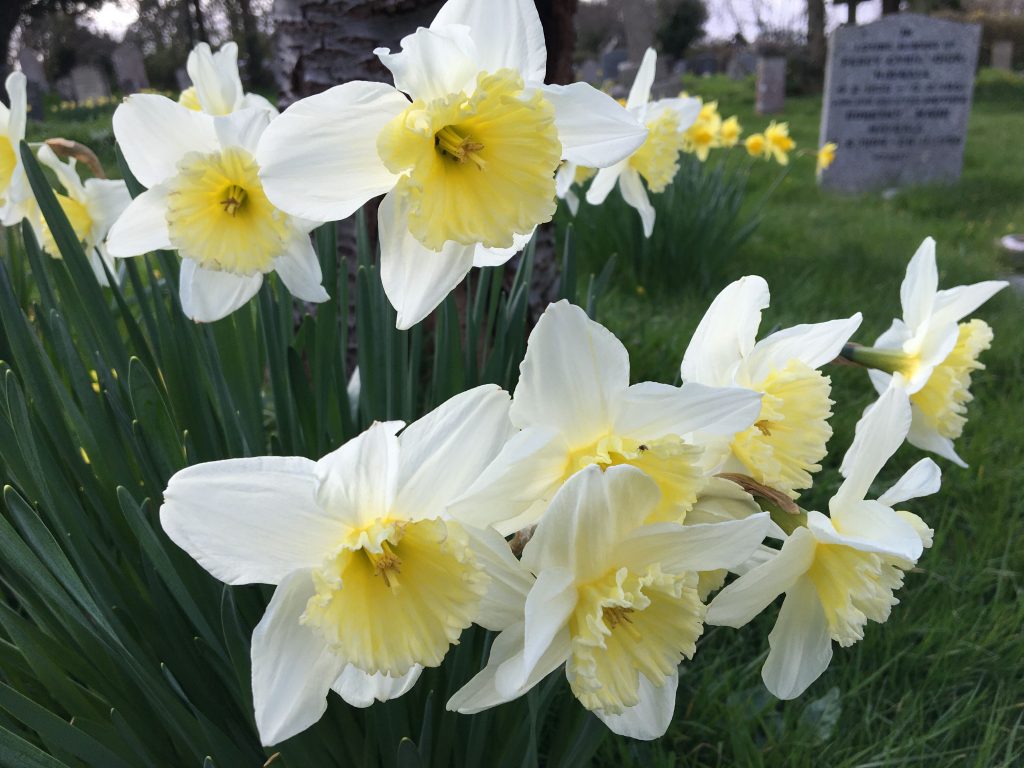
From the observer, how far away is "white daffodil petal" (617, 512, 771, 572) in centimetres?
63

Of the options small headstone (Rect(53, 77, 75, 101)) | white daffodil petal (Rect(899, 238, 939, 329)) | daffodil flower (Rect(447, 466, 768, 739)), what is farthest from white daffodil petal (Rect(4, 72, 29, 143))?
small headstone (Rect(53, 77, 75, 101))

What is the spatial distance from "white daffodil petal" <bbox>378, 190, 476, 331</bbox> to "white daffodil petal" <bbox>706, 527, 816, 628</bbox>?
39cm

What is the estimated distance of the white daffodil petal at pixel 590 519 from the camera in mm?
591

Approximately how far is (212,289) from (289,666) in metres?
0.61

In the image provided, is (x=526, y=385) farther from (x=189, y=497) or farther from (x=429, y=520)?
(x=189, y=497)

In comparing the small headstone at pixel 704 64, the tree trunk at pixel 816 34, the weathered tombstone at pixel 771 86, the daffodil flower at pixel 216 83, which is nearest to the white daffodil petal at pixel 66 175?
the daffodil flower at pixel 216 83

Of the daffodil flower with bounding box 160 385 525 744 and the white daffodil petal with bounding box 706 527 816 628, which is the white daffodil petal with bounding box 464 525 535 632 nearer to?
the daffodil flower with bounding box 160 385 525 744

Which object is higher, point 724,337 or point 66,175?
point 66,175

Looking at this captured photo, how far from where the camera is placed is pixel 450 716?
3.29 ft

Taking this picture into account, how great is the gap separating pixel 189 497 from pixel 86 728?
0.52 m

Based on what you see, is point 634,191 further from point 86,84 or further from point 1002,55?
point 1002,55

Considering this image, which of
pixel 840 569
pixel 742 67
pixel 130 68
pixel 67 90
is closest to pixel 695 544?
pixel 840 569

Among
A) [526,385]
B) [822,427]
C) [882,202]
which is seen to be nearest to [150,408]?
[526,385]

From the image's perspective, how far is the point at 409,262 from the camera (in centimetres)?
81
